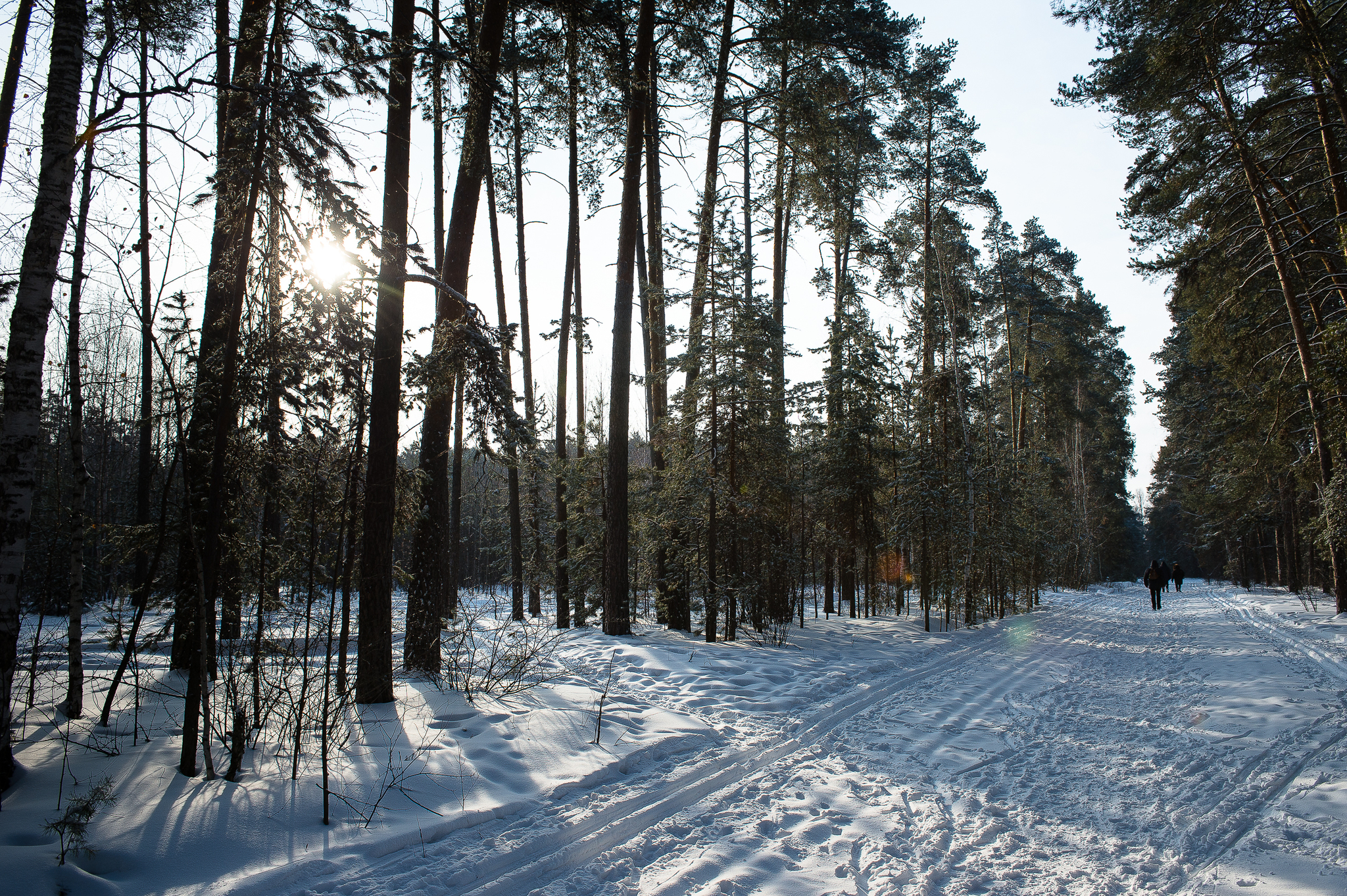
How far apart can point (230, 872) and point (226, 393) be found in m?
2.79

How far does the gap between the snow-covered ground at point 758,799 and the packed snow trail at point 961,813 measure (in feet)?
0.06

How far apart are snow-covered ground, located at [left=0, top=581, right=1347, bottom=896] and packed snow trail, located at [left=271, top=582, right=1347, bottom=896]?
2cm

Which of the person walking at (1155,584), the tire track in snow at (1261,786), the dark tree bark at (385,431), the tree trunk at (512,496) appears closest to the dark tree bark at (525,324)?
the tree trunk at (512,496)

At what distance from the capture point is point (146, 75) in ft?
16.0

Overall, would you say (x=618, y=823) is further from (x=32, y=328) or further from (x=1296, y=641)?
(x=1296, y=641)

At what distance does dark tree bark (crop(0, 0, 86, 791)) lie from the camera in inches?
142

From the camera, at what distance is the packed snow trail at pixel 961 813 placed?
132 inches

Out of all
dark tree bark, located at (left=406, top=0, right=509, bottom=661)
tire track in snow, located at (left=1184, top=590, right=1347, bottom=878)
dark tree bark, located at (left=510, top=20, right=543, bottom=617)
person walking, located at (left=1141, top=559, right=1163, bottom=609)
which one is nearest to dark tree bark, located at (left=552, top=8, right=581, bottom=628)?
dark tree bark, located at (left=510, top=20, right=543, bottom=617)

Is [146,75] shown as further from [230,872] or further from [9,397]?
[230,872]

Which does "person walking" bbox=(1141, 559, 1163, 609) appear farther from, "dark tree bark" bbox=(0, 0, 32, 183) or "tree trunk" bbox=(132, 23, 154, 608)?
"dark tree bark" bbox=(0, 0, 32, 183)

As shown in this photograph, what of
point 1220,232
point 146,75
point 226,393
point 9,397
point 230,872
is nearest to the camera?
point 230,872

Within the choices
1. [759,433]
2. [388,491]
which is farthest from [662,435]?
[388,491]

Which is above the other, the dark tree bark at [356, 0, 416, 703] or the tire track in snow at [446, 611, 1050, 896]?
the dark tree bark at [356, 0, 416, 703]

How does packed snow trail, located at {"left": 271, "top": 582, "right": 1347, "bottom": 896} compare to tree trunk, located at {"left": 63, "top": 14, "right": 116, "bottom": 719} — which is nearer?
packed snow trail, located at {"left": 271, "top": 582, "right": 1347, "bottom": 896}
